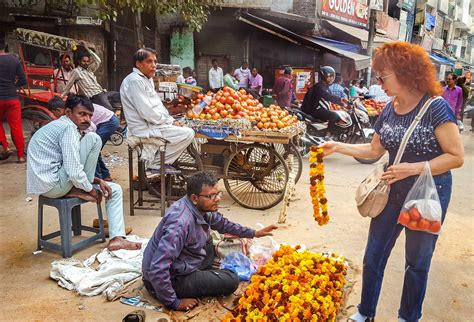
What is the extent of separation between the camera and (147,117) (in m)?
4.89

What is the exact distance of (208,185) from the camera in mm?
3021

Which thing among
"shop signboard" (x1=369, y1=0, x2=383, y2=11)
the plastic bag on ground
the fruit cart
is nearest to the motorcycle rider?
the fruit cart

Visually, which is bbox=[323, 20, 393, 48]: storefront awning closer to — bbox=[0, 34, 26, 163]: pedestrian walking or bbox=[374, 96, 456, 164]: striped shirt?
bbox=[0, 34, 26, 163]: pedestrian walking

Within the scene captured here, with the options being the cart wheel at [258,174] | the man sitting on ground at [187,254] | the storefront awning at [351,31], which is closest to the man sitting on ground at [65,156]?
the man sitting on ground at [187,254]

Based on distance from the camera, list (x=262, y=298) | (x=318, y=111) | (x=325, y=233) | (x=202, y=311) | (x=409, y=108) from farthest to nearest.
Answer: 1. (x=318, y=111)
2. (x=325, y=233)
3. (x=202, y=311)
4. (x=262, y=298)
5. (x=409, y=108)

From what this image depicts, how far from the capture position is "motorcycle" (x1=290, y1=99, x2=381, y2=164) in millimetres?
8312

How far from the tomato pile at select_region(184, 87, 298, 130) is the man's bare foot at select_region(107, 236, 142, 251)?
2.05 m

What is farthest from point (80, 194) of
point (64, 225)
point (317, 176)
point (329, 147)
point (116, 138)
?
point (116, 138)

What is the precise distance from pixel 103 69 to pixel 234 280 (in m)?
11.3

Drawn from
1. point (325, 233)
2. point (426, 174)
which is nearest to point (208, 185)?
point (426, 174)

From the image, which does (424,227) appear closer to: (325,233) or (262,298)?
(262,298)

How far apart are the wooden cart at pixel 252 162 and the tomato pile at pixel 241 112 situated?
17 centimetres

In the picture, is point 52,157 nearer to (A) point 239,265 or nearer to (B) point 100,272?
(B) point 100,272

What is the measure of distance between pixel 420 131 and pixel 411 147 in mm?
114
